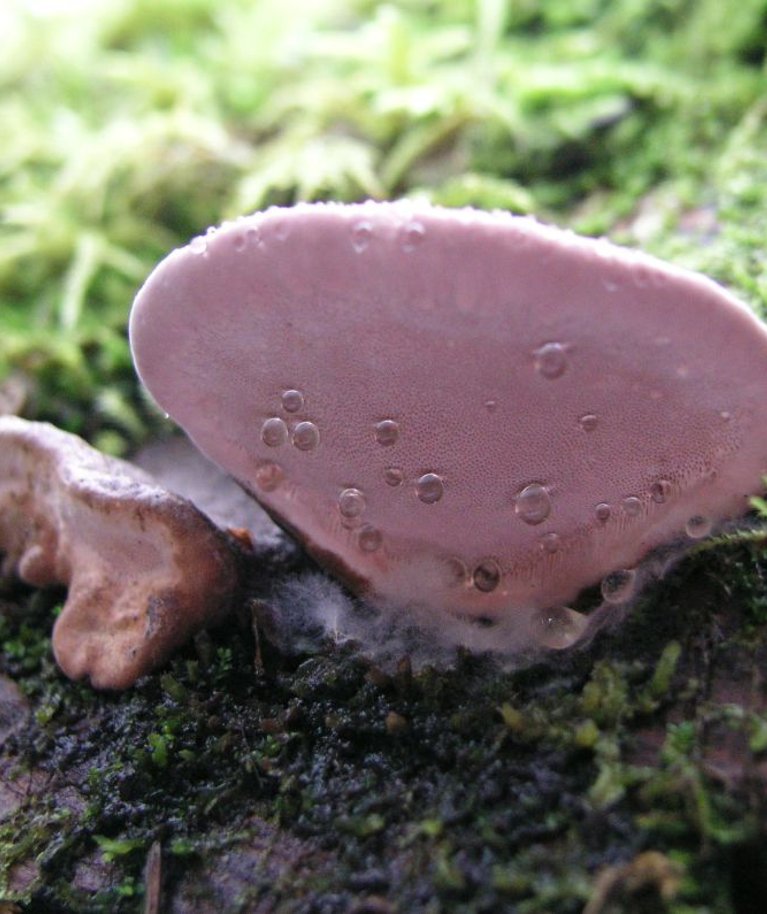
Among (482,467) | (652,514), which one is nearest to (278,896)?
(482,467)

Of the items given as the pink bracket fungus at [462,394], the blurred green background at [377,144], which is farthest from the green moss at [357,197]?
the pink bracket fungus at [462,394]

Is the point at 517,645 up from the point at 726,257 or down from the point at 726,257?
down

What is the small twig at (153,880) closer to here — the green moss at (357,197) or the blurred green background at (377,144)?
the green moss at (357,197)

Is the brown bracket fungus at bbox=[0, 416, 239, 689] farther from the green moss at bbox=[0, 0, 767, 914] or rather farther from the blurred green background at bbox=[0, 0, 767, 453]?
the blurred green background at bbox=[0, 0, 767, 453]

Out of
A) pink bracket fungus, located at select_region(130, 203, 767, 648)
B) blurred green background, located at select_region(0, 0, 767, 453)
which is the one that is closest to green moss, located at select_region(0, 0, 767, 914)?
blurred green background, located at select_region(0, 0, 767, 453)

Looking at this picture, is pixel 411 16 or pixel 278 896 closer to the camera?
pixel 278 896

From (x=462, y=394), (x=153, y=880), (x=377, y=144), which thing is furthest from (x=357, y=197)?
Result: (x=153, y=880)

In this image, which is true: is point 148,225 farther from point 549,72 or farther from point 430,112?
point 549,72
